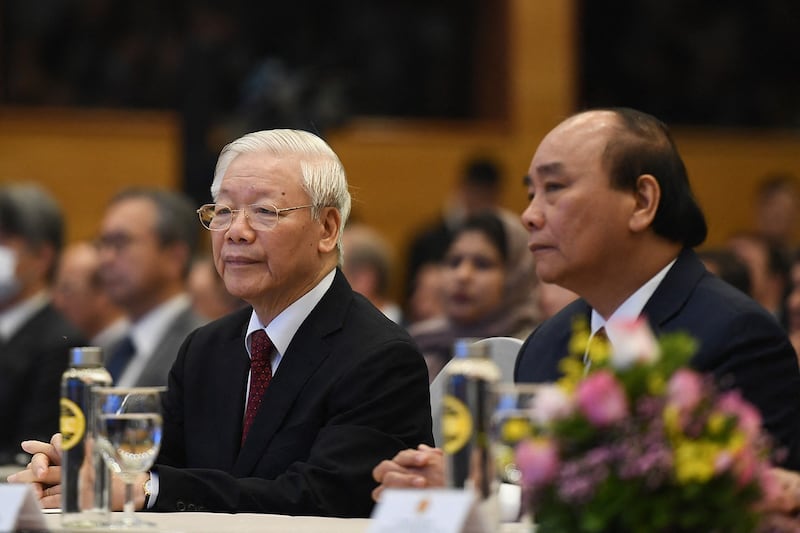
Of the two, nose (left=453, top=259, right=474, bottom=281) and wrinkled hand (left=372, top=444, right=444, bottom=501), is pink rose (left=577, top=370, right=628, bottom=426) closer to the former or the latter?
wrinkled hand (left=372, top=444, right=444, bottom=501)

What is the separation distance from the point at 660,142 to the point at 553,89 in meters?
8.33

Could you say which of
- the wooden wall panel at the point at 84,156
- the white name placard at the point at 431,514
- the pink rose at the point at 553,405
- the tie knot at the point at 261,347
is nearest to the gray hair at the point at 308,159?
the tie knot at the point at 261,347

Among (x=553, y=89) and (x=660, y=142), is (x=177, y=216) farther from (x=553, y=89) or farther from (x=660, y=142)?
(x=553, y=89)

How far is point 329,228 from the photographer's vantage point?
410cm

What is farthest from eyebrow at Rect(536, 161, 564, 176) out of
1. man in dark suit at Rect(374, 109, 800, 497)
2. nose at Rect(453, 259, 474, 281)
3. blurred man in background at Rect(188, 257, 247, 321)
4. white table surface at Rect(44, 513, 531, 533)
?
blurred man in background at Rect(188, 257, 247, 321)

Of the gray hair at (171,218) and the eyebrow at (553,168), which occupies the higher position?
the eyebrow at (553,168)

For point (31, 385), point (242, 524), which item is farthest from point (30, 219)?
point (242, 524)

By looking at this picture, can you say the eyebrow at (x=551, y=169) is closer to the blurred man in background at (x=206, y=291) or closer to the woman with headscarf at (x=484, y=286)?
the woman with headscarf at (x=484, y=286)

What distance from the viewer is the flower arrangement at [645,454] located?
2.36 meters

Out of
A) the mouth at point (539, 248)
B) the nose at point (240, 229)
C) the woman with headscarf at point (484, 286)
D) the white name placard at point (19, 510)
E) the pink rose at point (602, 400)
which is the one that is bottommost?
the woman with headscarf at point (484, 286)

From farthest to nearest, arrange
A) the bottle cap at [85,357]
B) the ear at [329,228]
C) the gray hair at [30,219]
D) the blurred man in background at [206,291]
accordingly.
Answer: the blurred man in background at [206,291], the gray hair at [30,219], the ear at [329,228], the bottle cap at [85,357]

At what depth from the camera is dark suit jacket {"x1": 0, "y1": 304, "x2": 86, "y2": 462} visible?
632cm

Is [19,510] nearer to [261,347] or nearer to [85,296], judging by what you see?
[261,347]

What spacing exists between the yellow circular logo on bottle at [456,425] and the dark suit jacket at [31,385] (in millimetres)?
3758
